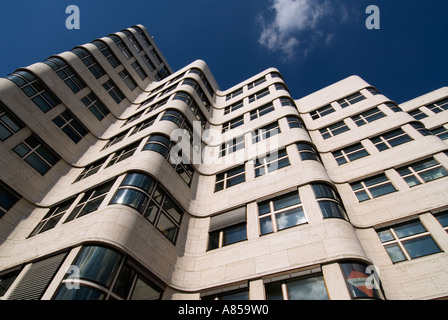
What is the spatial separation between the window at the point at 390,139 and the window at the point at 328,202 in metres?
5.91

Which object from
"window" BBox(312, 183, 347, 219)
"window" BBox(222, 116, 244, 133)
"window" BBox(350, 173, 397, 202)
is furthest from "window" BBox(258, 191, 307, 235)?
"window" BBox(222, 116, 244, 133)

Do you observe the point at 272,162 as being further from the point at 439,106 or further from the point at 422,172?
the point at 439,106

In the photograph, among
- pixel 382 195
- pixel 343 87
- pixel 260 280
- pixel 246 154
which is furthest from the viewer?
pixel 343 87

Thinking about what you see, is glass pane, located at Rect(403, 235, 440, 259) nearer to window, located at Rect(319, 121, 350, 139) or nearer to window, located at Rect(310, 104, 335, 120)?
window, located at Rect(319, 121, 350, 139)

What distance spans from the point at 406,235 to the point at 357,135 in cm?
807

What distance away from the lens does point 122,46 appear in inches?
1164

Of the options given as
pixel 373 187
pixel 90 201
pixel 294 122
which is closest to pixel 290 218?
pixel 373 187

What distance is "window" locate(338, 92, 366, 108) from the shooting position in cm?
2034

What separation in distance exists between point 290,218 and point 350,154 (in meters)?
7.90

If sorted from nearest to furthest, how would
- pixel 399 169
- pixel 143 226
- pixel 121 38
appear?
pixel 143 226 < pixel 399 169 < pixel 121 38

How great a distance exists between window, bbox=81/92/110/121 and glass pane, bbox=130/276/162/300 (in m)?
16.2
